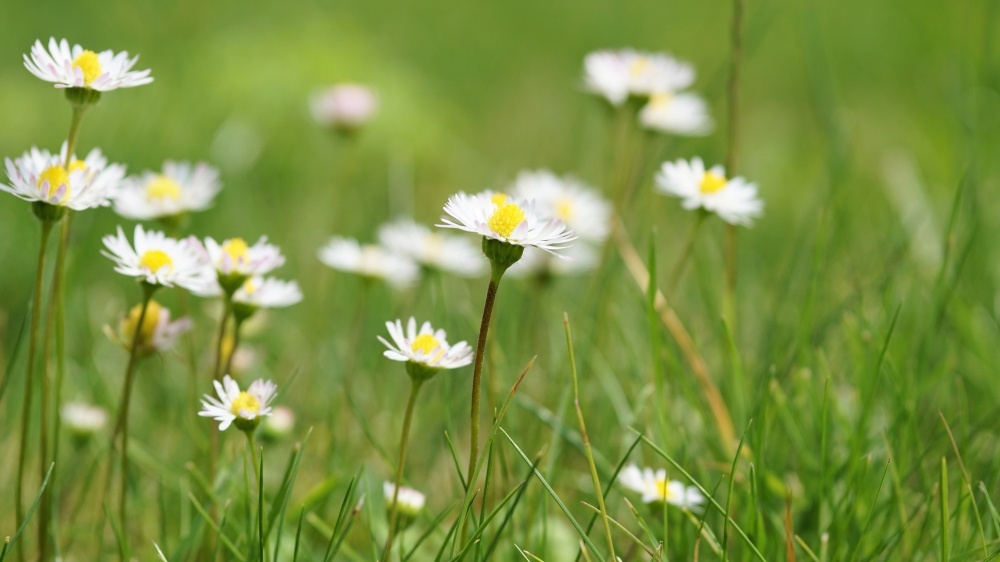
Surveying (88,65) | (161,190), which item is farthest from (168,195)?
(88,65)

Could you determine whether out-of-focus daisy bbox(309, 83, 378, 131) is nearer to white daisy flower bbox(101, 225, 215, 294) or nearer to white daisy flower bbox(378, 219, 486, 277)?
white daisy flower bbox(378, 219, 486, 277)

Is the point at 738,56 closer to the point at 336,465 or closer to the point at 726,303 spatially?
the point at 726,303

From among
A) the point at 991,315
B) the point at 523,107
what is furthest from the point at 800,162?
the point at 991,315

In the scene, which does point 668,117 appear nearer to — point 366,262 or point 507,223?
point 366,262

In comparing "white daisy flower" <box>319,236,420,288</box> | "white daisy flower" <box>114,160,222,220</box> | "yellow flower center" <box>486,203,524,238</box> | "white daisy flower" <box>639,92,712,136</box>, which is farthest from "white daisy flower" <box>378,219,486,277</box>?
"yellow flower center" <box>486,203,524,238</box>

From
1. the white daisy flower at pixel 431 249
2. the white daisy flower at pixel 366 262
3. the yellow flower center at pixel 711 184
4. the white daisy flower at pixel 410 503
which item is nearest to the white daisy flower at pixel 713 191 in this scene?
the yellow flower center at pixel 711 184

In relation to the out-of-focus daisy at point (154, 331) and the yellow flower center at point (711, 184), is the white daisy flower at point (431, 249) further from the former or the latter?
the out-of-focus daisy at point (154, 331)
